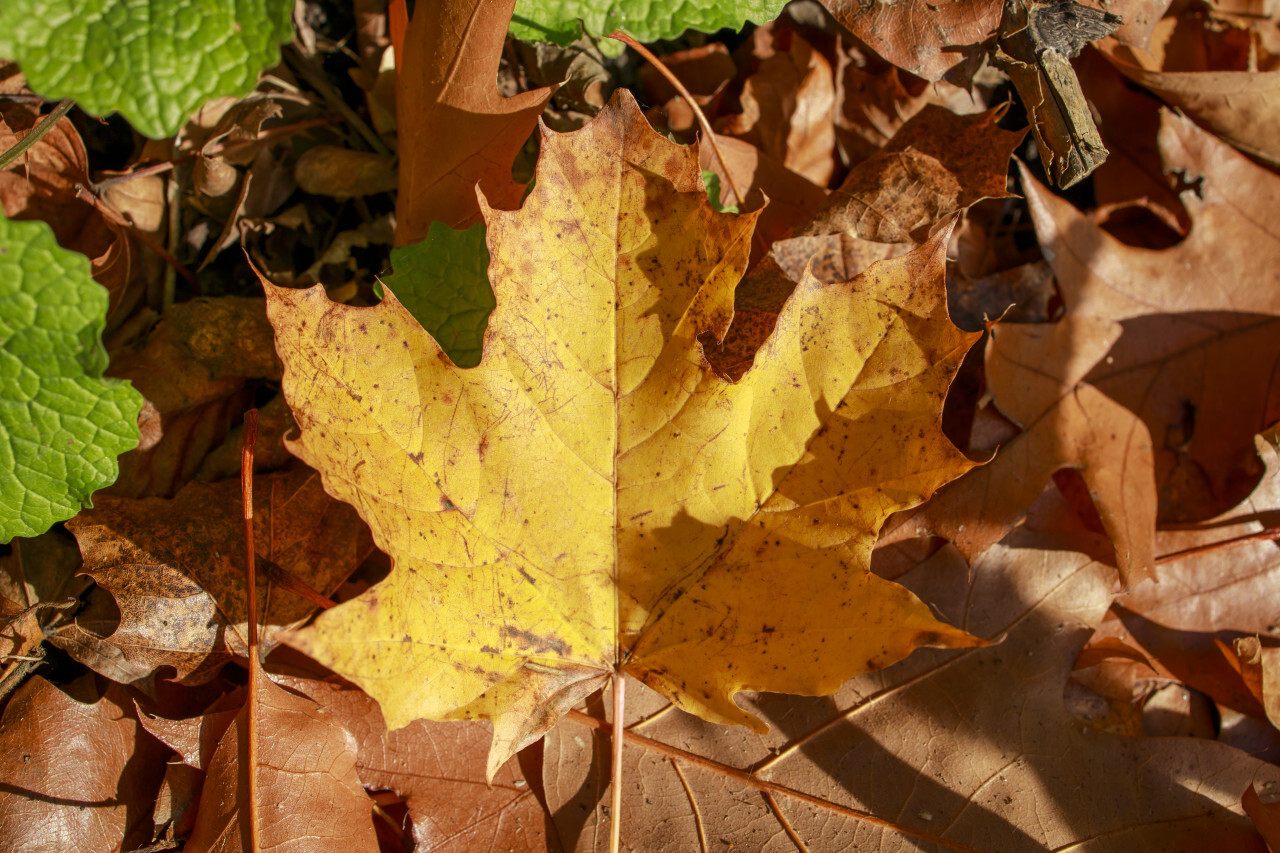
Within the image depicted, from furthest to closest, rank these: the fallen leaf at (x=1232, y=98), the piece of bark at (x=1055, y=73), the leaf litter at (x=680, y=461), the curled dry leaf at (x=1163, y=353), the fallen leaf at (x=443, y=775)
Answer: the fallen leaf at (x=1232, y=98), the curled dry leaf at (x=1163, y=353), the piece of bark at (x=1055, y=73), the fallen leaf at (x=443, y=775), the leaf litter at (x=680, y=461)

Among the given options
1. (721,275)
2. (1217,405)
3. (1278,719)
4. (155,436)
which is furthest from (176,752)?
(1217,405)

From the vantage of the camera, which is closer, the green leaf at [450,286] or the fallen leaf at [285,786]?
the fallen leaf at [285,786]

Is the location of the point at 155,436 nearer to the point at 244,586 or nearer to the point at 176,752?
the point at 244,586

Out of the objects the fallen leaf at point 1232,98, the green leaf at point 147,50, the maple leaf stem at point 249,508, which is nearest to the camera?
the green leaf at point 147,50

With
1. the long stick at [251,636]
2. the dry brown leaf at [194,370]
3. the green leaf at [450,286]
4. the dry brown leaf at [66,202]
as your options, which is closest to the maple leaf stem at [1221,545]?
the green leaf at [450,286]

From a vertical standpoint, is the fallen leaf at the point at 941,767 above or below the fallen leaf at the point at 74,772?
below

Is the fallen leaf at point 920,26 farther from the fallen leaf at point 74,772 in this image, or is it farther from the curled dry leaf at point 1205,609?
the fallen leaf at point 74,772

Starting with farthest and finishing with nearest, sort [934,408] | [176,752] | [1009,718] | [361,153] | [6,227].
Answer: [361,153]
[1009,718]
[176,752]
[934,408]
[6,227]

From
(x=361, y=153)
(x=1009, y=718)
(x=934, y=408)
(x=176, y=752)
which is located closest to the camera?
(x=934, y=408)

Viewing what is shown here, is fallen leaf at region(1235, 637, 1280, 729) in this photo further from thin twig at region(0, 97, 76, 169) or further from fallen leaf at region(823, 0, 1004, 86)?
thin twig at region(0, 97, 76, 169)
